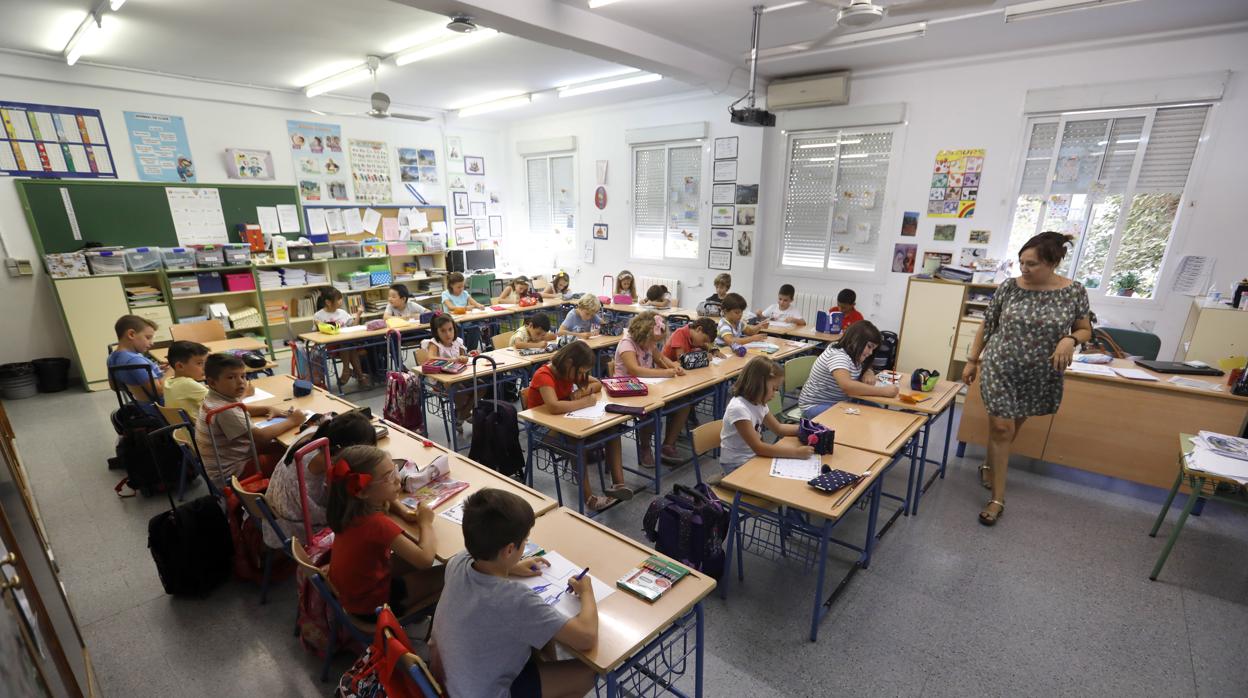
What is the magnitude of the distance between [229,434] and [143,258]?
5182 millimetres

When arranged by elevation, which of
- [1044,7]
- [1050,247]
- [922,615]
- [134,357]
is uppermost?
[1044,7]

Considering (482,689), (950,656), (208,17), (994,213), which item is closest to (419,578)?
(482,689)

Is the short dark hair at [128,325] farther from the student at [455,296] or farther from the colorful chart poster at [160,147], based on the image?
the colorful chart poster at [160,147]

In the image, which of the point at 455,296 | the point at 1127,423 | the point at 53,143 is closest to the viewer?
the point at 1127,423

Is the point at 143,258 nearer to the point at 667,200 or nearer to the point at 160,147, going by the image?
the point at 160,147

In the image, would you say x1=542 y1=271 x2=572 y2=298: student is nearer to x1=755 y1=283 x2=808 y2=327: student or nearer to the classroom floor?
x1=755 y1=283 x2=808 y2=327: student

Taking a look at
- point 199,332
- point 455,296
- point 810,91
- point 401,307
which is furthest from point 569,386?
point 810,91

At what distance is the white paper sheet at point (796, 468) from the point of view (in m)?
2.56

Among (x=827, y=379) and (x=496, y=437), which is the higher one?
(x=827, y=379)

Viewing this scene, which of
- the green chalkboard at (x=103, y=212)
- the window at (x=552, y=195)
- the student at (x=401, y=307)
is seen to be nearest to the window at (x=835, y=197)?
the window at (x=552, y=195)

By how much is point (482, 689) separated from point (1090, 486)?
4641 mm

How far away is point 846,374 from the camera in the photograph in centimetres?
353

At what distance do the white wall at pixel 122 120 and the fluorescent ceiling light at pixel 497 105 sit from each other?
159cm

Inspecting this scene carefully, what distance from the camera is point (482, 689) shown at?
1.49m
